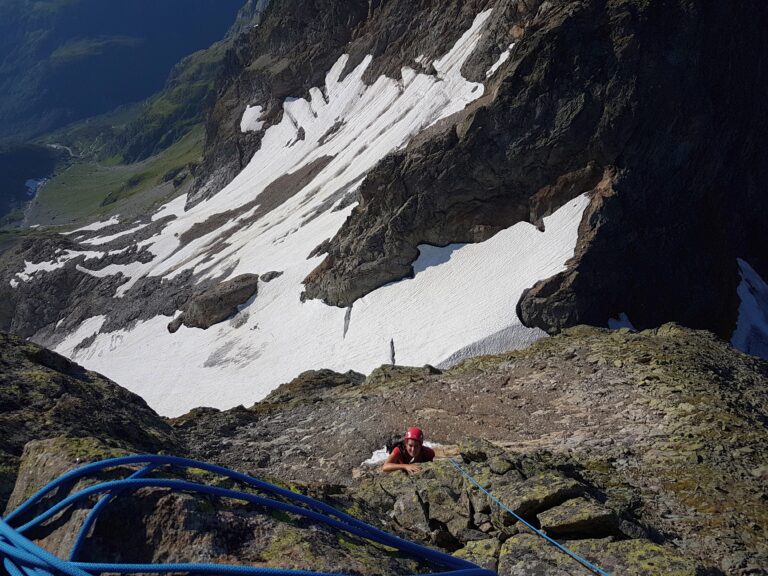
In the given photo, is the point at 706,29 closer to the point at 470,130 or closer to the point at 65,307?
the point at 470,130

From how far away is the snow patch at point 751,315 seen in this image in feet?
105

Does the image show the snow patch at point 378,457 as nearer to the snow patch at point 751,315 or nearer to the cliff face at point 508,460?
the cliff face at point 508,460

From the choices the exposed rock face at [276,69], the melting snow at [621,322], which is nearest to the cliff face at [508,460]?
the melting snow at [621,322]

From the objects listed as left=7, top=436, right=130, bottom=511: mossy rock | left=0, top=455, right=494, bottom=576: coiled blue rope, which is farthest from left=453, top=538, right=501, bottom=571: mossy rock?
left=7, top=436, right=130, bottom=511: mossy rock

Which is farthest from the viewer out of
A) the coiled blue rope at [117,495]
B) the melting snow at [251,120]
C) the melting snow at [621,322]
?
the melting snow at [251,120]

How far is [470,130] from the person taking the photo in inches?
1277

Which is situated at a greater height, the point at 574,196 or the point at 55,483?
the point at 55,483

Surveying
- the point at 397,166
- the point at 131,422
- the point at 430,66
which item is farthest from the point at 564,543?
the point at 430,66

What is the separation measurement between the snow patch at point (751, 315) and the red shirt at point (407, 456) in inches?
1080

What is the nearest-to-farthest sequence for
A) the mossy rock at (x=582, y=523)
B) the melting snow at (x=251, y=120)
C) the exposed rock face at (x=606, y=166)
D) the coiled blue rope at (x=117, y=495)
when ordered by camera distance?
1. the coiled blue rope at (x=117, y=495)
2. the mossy rock at (x=582, y=523)
3. the exposed rock face at (x=606, y=166)
4. the melting snow at (x=251, y=120)

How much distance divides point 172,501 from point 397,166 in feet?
105

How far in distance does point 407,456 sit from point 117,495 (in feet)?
20.8

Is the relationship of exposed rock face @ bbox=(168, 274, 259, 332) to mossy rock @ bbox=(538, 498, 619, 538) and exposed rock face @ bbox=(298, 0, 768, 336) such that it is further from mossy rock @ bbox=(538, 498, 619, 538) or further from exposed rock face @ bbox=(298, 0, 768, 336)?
mossy rock @ bbox=(538, 498, 619, 538)

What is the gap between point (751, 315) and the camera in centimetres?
3472
